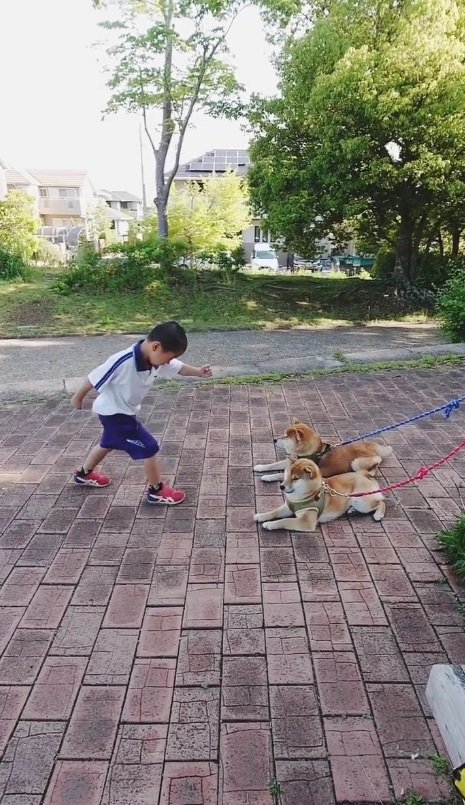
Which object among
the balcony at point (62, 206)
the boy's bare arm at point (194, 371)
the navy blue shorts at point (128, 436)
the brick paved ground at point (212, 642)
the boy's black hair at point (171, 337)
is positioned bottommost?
the brick paved ground at point (212, 642)

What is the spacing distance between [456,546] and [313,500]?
2.72 ft

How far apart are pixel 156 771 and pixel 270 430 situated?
10.8 ft

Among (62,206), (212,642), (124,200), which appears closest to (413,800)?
(212,642)

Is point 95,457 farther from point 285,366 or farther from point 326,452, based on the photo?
point 285,366

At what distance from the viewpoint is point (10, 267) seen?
13.9 metres

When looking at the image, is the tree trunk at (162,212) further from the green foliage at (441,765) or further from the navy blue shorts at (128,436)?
the green foliage at (441,765)

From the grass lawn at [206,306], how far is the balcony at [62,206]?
39214mm

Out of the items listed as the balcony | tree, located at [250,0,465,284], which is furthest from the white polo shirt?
the balcony

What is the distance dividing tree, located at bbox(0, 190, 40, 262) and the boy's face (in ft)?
44.7

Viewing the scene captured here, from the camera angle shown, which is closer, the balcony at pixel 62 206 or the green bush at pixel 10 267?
the green bush at pixel 10 267

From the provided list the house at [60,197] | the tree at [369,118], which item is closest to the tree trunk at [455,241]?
the tree at [369,118]

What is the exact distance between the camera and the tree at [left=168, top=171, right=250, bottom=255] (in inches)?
569

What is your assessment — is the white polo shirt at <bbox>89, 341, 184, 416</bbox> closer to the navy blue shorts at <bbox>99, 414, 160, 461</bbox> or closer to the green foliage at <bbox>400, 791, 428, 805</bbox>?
the navy blue shorts at <bbox>99, 414, 160, 461</bbox>

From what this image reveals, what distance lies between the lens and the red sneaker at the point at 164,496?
3.58 m
